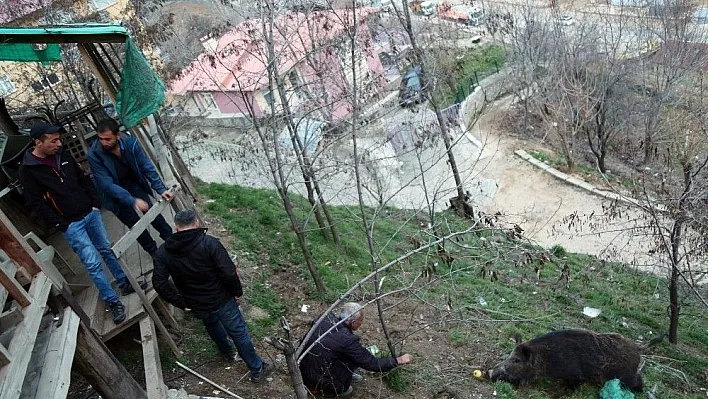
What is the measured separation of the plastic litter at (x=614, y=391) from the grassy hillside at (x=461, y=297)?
146mm

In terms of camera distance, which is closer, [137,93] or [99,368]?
[99,368]

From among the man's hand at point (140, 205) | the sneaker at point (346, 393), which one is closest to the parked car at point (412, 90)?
the man's hand at point (140, 205)

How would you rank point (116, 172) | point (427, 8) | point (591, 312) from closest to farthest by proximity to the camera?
point (116, 172), point (591, 312), point (427, 8)

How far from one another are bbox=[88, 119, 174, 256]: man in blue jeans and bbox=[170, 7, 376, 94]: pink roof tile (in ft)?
4.64

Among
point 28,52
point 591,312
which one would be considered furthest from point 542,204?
point 28,52

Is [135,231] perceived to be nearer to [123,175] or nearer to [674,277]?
[123,175]

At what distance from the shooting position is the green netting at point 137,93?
6.03 m

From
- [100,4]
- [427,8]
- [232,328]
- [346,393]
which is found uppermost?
[100,4]

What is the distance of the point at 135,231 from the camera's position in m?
5.39

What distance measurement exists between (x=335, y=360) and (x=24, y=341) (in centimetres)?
267

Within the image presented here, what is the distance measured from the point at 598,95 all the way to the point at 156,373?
16.6 metres

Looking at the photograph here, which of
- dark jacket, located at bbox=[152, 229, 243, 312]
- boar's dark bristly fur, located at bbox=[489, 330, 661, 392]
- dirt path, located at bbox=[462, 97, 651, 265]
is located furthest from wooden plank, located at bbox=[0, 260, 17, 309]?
dirt path, located at bbox=[462, 97, 651, 265]

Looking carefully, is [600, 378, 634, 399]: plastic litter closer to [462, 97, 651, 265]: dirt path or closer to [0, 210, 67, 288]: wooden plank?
[462, 97, 651, 265]: dirt path

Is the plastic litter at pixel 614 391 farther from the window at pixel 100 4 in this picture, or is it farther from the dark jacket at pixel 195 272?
the window at pixel 100 4
